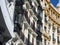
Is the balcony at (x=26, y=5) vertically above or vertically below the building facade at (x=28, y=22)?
above

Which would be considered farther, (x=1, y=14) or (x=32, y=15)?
(x=32, y=15)

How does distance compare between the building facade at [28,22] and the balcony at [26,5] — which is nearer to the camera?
the building facade at [28,22]

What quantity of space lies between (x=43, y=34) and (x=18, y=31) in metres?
16.8

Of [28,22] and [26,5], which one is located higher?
[26,5]

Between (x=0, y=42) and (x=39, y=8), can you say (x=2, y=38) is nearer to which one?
(x=0, y=42)

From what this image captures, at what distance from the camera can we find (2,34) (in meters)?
17.3

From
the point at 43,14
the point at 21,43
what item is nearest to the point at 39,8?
the point at 43,14

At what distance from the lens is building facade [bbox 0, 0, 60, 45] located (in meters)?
17.8

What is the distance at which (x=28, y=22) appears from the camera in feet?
130

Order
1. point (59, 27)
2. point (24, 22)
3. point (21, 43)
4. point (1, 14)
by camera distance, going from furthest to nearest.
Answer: point (59, 27)
point (24, 22)
point (21, 43)
point (1, 14)

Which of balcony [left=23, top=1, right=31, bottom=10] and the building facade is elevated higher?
balcony [left=23, top=1, right=31, bottom=10]

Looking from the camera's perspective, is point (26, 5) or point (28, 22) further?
point (28, 22)

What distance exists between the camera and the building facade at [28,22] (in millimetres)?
17844

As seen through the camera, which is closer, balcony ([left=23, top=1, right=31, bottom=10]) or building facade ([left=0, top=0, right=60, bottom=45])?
building facade ([left=0, top=0, right=60, bottom=45])
